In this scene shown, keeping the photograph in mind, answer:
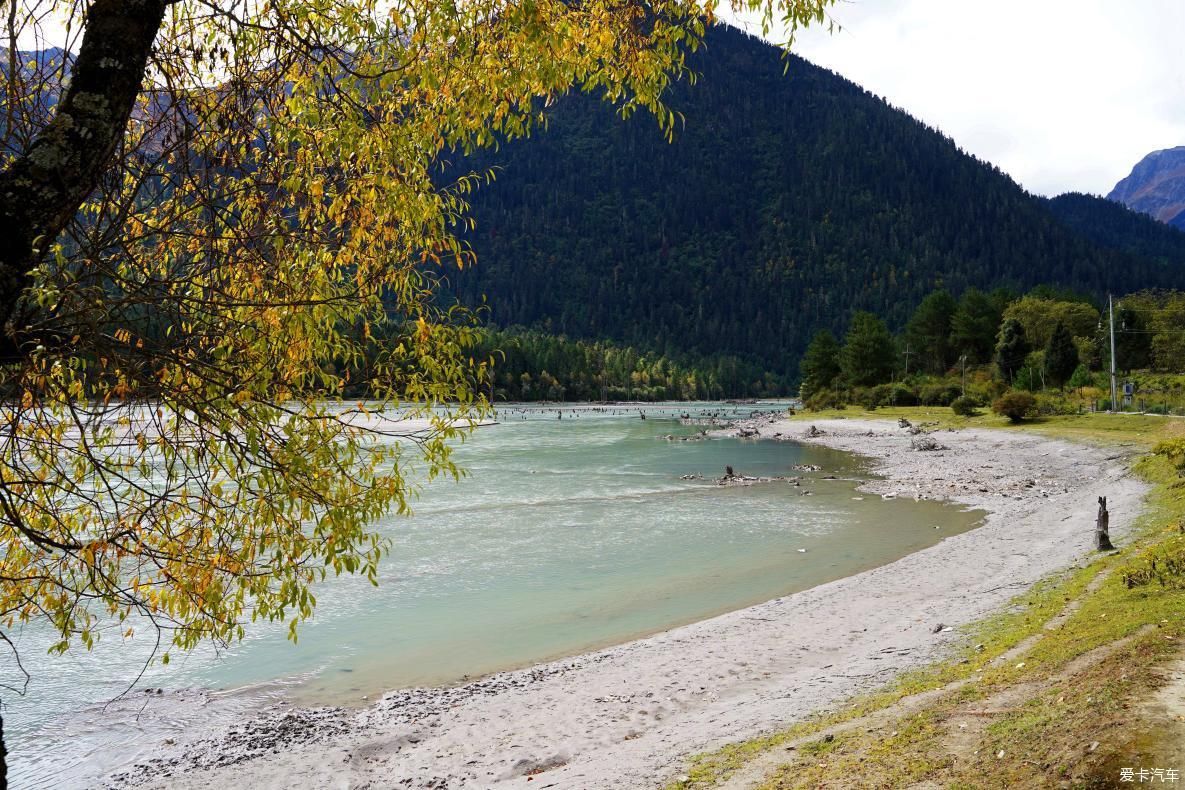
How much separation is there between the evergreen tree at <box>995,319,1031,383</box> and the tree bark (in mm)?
104282

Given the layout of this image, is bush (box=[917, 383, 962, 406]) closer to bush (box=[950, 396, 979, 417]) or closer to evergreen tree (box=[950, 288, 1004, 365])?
bush (box=[950, 396, 979, 417])

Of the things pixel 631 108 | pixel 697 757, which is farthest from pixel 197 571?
pixel 697 757

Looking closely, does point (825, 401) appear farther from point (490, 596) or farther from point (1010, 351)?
point (490, 596)

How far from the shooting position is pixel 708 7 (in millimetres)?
5645

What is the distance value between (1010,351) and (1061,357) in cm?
1161

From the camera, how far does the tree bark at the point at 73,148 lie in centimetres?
331

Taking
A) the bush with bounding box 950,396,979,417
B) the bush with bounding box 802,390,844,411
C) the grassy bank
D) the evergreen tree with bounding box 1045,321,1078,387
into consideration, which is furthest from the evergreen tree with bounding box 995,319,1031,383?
the grassy bank

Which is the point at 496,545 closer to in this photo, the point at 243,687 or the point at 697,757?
the point at 243,687

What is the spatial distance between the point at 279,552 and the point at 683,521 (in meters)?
26.0

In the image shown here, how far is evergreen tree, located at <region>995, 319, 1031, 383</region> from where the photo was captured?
3666 inches

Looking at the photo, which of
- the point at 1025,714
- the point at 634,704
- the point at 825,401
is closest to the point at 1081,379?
the point at 825,401

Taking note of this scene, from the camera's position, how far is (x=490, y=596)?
1956cm

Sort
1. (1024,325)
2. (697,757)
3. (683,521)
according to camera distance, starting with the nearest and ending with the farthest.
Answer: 1. (697,757)
2. (683,521)
3. (1024,325)

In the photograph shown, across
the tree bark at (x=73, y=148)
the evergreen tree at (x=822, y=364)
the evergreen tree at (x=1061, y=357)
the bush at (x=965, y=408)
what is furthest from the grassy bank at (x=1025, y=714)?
the evergreen tree at (x=822, y=364)
